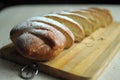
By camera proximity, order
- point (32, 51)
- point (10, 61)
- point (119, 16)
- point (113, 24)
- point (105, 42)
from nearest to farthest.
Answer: point (32, 51) < point (10, 61) < point (105, 42) < point (113, 24) < point (119, 16)

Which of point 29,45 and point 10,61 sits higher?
point 29,45

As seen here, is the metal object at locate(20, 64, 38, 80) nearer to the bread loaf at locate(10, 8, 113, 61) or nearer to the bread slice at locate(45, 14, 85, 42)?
the bread loaf at locate(10, 8, 113, 61)

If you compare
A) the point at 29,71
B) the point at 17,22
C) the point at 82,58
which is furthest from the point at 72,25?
the point at 17,22

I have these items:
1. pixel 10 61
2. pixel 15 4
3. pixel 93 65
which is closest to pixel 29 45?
pixel 10 61

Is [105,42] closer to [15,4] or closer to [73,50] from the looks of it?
[73,50]

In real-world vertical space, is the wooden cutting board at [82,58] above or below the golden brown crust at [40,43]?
below
